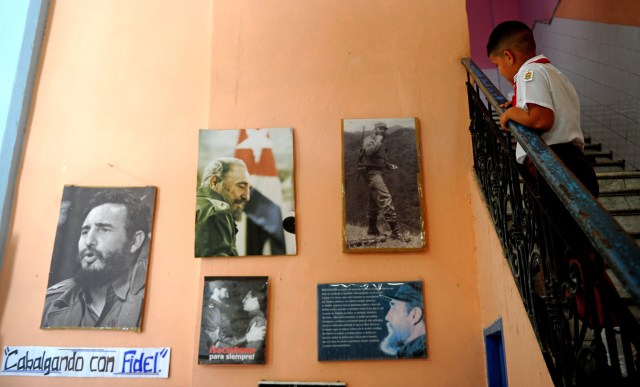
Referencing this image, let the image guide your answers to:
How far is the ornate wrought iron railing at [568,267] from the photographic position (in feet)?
4.83

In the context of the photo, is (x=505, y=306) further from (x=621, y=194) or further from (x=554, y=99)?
(x=621, y=194)

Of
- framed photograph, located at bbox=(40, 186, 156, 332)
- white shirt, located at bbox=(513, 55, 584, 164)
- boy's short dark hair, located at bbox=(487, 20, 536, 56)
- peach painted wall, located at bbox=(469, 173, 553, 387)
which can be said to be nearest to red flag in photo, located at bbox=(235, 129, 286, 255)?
framed photograph, located at bbox=(40, 186, 156, 332)

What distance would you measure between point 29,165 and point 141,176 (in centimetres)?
96

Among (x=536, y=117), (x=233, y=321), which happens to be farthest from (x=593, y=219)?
(x=233, y=321)

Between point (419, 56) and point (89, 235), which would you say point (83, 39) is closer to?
point (89, 235)

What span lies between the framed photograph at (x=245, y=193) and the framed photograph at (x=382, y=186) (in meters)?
0.42

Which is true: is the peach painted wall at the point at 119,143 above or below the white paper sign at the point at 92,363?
above

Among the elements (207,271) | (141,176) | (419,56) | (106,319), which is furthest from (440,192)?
(106,319)

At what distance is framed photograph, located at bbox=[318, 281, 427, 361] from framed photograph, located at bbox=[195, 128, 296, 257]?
1.56 ft

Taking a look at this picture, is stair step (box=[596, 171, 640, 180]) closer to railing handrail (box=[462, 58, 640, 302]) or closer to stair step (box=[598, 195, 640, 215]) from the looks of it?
stair step (box=[598, 195, 640, 215])

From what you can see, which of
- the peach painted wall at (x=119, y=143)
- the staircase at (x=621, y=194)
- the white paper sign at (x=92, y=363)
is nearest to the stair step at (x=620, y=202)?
the staircase at (x=621, y=194)

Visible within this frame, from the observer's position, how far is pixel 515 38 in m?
2.55

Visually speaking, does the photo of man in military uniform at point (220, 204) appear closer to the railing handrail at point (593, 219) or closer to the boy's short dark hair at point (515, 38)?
the boy's short dark hair at point (515, 38)

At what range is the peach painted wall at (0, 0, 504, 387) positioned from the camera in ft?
11.9
